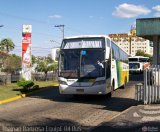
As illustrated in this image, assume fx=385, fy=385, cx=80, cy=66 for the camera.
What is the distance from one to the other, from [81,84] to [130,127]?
843cm

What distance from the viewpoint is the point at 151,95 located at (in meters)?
15.8

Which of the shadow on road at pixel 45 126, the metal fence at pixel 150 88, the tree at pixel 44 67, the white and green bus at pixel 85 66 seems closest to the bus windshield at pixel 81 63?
the white and green bus at pixel 85 66

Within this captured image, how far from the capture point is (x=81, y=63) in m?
19.1

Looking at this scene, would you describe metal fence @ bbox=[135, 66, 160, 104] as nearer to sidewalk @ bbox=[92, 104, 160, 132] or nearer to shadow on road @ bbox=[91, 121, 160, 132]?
sidewalk @ bbox=[92, 104, 160, 132]

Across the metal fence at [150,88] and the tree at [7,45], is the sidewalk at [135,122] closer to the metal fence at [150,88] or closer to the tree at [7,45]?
the metal fence at [150,88]

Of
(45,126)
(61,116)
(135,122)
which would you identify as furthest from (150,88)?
(45,126)

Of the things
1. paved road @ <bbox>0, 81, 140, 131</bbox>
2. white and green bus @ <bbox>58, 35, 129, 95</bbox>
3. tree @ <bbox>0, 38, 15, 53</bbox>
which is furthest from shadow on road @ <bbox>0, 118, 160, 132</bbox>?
tree @ <bbox>0, 38, 15, 53</bbox>

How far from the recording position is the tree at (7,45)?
99125 millimetres

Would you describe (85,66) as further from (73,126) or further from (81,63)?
(73,126)

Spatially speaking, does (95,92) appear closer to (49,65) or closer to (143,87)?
(143,87)

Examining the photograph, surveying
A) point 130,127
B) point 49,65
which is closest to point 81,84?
point 130,127

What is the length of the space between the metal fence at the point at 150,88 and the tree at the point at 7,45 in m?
86.1

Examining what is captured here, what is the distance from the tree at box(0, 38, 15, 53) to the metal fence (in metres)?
86.1

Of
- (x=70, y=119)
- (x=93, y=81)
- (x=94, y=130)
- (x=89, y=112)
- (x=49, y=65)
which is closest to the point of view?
(x=94, y=130)
